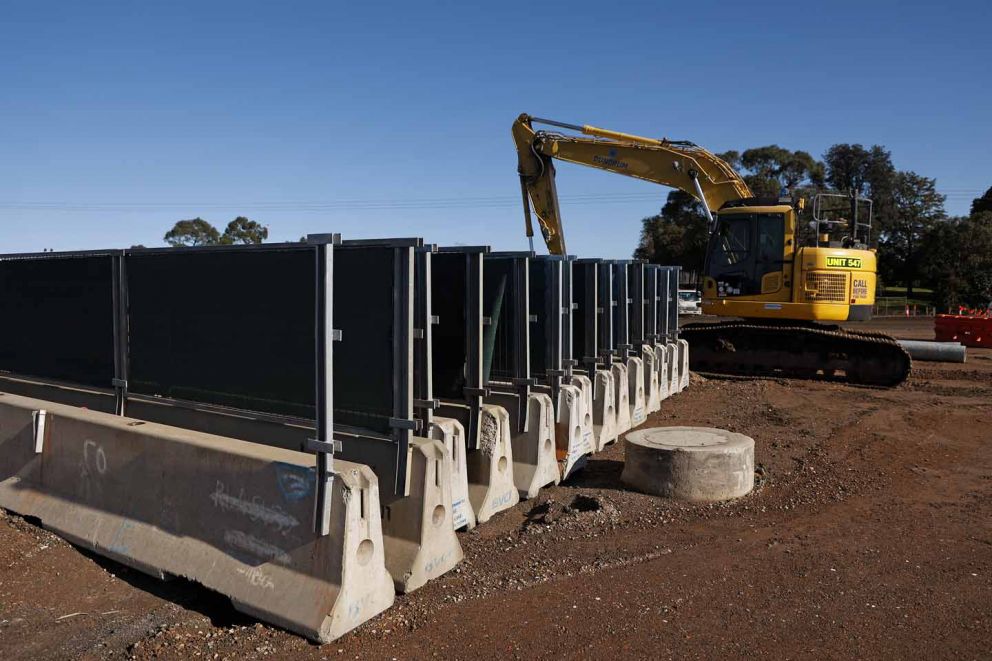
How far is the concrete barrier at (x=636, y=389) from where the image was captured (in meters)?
10.1

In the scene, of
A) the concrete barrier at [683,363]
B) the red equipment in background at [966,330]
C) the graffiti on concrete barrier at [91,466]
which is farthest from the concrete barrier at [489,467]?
the red equipment in background at [966,330]

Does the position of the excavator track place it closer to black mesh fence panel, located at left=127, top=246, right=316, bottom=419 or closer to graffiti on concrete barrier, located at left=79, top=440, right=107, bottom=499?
black mesh fence panel, located at left=127, top=246, right=316, bottom=419

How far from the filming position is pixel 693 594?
4574mm

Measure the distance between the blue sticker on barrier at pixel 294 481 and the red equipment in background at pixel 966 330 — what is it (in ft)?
71.6

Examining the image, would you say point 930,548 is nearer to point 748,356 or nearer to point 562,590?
point 562,590

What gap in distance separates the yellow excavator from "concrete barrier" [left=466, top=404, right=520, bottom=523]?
33.5ft

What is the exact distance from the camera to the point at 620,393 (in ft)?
31.1

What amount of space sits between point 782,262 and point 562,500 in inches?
391

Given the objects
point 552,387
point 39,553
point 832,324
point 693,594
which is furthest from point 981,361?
point 39,553

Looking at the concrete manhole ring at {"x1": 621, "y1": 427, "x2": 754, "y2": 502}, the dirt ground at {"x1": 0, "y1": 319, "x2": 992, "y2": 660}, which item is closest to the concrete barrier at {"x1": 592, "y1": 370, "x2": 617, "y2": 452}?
the dirt ground at {"x1": 0, "y1": 319, "x2": 992, "y2": 660}

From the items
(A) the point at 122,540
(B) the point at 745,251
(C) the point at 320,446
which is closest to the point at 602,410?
(C) the point at 320,446

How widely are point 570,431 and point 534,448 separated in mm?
687

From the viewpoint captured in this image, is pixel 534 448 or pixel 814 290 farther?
pixel 814 290

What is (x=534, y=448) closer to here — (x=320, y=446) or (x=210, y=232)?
(x=320, y=446)
